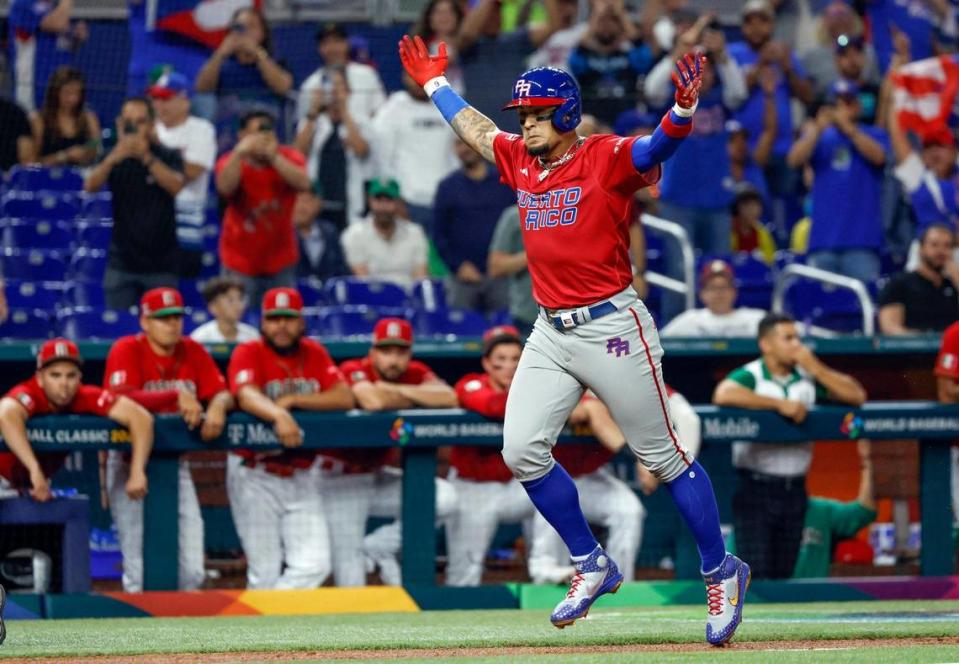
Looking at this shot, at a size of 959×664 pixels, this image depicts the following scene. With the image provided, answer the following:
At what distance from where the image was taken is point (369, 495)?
27.0 ft

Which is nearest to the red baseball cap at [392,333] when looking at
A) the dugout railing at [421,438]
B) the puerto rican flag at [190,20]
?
the dugout railing at [421,438]

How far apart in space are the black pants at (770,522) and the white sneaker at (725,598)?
292 centimetres

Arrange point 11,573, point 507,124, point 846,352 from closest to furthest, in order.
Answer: point 11,573 → point 846,352 → point 507,124

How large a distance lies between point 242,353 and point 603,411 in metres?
1.87

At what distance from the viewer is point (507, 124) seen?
10672 millimetres

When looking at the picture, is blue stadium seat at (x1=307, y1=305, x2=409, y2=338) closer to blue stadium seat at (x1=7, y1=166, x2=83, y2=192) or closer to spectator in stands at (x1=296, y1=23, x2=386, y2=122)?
spectator in stands at (x1=296, y1=23, x2=386, y2=122)

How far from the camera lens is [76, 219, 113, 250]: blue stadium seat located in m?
10.2

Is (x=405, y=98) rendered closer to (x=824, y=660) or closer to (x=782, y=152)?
(x=782, y=152)

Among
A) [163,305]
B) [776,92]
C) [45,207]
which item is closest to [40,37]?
[45,207]

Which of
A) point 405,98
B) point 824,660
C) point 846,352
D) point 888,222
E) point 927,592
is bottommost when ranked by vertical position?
point 927,592

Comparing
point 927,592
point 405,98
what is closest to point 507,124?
point 405,98

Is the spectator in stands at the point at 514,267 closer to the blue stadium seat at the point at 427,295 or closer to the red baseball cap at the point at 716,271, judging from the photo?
the blue stadium seat at the point at 427,295

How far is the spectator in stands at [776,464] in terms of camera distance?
27.7 feet

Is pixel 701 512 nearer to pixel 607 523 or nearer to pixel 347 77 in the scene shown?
pixel 607 523
